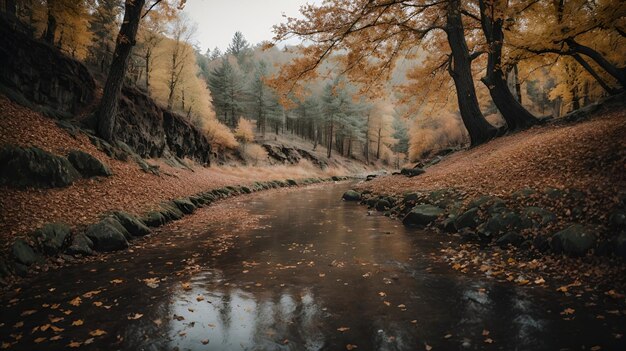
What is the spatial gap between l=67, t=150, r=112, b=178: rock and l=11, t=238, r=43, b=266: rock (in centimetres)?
465

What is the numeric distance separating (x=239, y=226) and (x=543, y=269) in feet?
25.0

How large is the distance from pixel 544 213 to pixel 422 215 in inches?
123

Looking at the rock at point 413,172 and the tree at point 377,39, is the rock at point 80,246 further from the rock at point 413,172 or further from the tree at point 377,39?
the rock at point 413,172

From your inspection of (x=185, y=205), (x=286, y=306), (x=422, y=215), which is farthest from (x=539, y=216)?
(x=185, y=205)

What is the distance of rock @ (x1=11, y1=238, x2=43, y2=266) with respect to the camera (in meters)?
5.54

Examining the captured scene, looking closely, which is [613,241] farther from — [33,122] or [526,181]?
[33,122]

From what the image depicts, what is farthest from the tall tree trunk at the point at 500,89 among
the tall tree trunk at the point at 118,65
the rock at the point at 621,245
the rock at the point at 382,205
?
the tall tree trunk at the point at 118,65

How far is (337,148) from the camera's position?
5588cm

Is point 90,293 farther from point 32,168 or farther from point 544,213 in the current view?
point 544,213

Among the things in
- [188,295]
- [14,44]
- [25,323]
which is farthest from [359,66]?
[14,44]

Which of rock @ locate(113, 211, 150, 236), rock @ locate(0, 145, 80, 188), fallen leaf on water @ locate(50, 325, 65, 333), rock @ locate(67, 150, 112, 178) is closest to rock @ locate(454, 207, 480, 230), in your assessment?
fallen leaf on water @ locate(50, 325, 65, 333)

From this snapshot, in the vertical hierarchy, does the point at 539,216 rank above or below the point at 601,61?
below

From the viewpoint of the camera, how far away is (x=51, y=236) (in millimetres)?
6414

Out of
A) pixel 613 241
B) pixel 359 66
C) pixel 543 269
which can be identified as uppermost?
pixel 359 66
